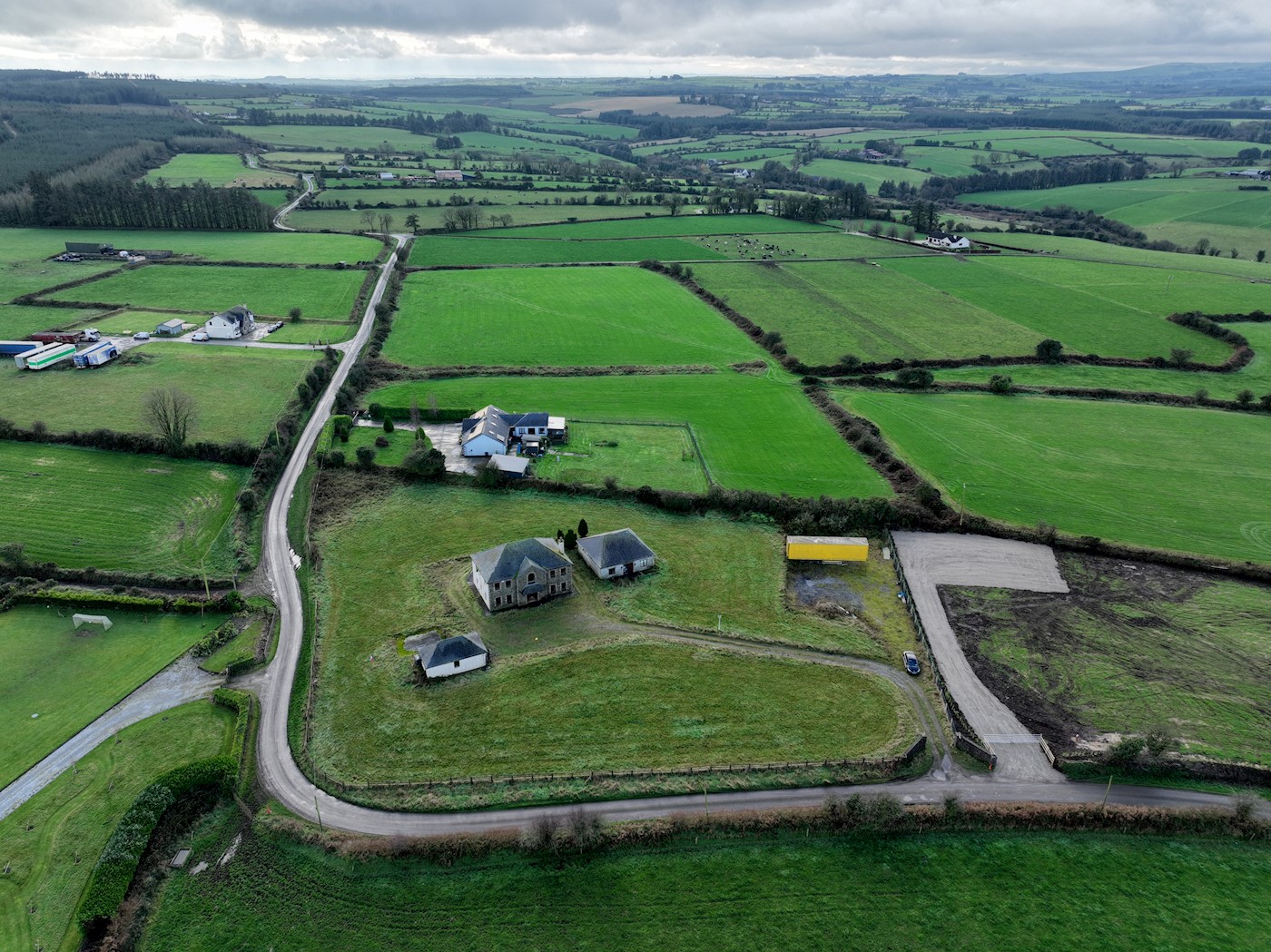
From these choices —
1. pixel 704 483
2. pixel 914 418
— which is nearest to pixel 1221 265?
pixel 914 418

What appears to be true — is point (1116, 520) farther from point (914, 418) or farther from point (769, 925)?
point (769, 925)

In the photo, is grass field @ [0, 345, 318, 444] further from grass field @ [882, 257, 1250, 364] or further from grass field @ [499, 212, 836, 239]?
grass field @ [882, 257, 1250, 364]

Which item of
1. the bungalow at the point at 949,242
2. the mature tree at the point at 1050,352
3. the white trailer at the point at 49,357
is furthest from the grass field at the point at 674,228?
the white trailer at the point at 49,357

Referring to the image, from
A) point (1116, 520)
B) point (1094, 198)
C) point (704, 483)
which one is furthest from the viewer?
point (1094, 198)

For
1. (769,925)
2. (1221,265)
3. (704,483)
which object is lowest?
(769,925)

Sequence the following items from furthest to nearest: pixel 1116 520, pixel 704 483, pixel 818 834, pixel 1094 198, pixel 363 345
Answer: pixel 1094 198 < pixel 363 345 < pixel 704 483 < pixel 1116 520 < pixel 818 834

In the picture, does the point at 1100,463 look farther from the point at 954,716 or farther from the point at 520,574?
the point at 520,574
